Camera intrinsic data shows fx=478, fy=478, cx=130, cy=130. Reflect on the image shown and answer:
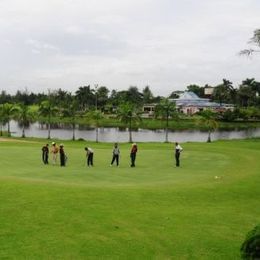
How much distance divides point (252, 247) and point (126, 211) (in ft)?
24.3

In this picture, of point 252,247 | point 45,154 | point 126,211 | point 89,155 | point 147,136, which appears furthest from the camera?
point 147,136

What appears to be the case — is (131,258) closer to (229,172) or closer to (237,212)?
A: (237,212)

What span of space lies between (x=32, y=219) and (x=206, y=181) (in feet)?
42.1

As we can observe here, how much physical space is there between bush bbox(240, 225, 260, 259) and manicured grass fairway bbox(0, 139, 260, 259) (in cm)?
113

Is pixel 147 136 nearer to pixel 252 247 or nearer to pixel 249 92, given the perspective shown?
pixel 249 92

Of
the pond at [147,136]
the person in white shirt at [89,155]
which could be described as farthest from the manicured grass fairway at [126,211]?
the pond at [147,136]

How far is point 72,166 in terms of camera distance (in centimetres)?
3478

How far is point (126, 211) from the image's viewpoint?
68.3ft

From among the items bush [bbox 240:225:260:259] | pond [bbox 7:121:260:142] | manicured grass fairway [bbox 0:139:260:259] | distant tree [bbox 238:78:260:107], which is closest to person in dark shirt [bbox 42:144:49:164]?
manicured grass fairway [bbox 0:139:260:259]

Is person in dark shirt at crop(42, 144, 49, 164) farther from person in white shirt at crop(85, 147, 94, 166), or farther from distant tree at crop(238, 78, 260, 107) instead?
distant tree at crop(238, 78, 260, 107)

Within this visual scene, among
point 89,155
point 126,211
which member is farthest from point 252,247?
point 89,155

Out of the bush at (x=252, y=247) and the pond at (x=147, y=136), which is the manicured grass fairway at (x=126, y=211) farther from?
the pond at (x=147, y=136)

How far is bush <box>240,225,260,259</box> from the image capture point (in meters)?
14.4

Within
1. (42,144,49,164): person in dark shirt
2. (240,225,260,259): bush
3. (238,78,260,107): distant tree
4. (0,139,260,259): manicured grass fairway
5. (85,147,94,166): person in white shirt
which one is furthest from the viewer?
(238,78,260,107): distant tree
